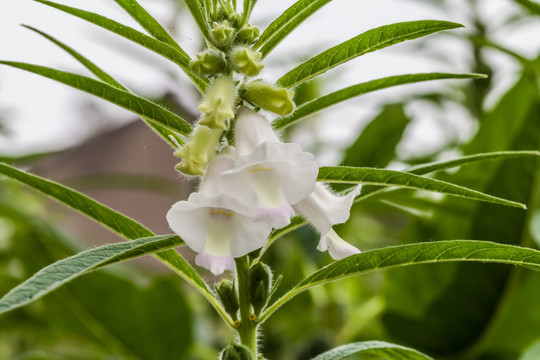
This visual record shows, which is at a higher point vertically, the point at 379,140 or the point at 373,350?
the point at 379,140

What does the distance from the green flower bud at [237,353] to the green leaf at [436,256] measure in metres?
0.11

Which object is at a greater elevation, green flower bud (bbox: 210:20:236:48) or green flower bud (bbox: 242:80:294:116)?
green flower bud (bbox: 210:20:236:48)

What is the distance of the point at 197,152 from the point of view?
1.81ft

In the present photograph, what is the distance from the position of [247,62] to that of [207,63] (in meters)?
0.04

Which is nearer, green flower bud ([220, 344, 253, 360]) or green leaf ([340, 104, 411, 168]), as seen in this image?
green flower bud ([220, 344, 253, 360])

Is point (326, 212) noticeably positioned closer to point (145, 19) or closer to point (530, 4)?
point (145, 19)

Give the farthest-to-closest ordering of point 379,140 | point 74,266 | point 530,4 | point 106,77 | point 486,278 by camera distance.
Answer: point 379,140 → point 486,278 → point 530,4 → point 106,77 → point 74,266

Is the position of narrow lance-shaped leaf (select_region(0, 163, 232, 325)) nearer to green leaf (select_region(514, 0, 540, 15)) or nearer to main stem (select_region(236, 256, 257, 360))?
main stem (select_region(236, 256, 257, 360))

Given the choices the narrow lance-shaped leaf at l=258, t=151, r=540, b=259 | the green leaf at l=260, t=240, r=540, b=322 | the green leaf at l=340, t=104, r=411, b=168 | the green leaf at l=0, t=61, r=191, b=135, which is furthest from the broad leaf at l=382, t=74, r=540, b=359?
the green leaf at l=0, t=61, r=191, b=135

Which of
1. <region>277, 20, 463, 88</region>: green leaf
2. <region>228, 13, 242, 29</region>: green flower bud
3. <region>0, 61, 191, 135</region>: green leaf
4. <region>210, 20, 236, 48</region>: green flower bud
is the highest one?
<region>228, 13, 242, 29</region>: green flower bud

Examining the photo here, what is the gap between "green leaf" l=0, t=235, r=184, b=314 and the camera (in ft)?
1.36

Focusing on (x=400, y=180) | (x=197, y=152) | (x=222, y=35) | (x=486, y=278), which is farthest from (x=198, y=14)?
(x=486, y=278)

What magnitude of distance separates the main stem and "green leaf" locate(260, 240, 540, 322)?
0.08 metres

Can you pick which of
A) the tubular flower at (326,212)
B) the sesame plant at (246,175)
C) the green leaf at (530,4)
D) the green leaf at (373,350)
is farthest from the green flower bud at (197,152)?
the green leaf at (530,4)
